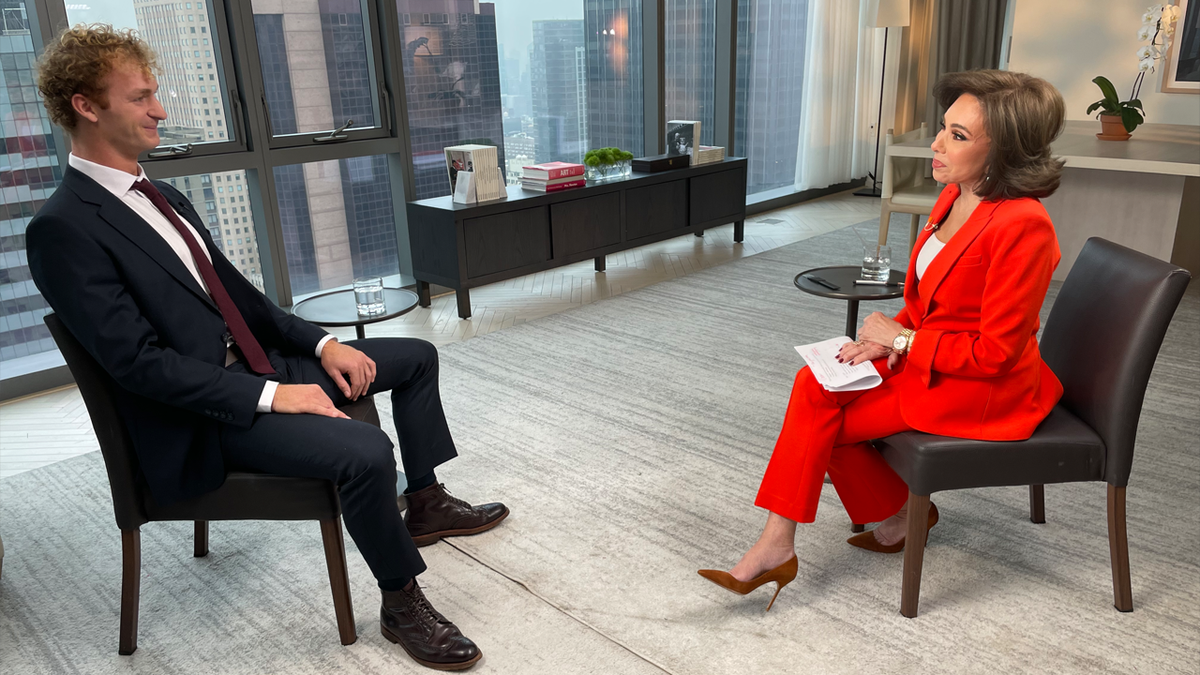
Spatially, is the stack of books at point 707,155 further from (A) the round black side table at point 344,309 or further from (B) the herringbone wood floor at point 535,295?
(A) the round black side table at point 344,309

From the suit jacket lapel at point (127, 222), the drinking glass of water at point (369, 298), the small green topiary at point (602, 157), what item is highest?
the suit jacket lapel at point (127, 222)

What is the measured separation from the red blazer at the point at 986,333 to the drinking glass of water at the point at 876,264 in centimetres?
85

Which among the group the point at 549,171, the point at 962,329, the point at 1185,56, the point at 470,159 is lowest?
the point at 962,329

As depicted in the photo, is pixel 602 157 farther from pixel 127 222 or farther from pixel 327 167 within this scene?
pixel 127 222

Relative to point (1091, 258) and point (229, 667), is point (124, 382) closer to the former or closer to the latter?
point (229, 667)

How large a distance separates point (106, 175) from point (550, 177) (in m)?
3.14

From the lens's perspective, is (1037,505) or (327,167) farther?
(327,167)

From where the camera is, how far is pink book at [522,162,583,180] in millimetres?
4831

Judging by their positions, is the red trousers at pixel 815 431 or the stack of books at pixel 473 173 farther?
the stack of books at pixel 473 173

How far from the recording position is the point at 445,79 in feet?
16.3

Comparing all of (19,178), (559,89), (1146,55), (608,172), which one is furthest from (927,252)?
(559,89)

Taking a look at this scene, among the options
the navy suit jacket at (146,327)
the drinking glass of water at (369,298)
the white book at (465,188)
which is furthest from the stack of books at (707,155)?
the navy suit jacket at (146,327)

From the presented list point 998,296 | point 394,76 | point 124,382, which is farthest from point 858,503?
point 394,76

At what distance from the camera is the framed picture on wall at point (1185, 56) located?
538 centimetres
